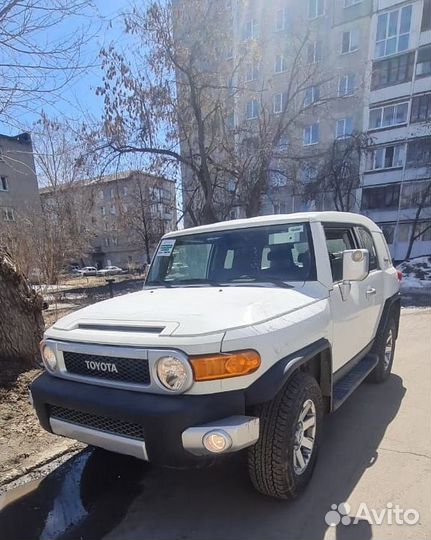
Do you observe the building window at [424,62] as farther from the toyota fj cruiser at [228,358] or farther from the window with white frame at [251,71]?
the toyota fj cruiser at [228,358]

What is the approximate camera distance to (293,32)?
54.5 ft

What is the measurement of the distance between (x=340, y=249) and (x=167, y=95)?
12712 mm

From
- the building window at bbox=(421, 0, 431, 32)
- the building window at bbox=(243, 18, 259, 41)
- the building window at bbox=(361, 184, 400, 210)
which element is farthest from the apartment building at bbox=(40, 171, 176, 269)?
the building window at bbox=(421, 0, 431, 32)

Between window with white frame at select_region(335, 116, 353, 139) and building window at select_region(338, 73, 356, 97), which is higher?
building window at select_region(338, 73, 356, 97)

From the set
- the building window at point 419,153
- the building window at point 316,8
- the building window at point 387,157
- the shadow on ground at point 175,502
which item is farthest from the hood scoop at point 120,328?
the building window at point 316,8

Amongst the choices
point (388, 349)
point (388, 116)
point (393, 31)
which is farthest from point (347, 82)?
point (388, 349)

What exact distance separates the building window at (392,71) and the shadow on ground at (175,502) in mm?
29496

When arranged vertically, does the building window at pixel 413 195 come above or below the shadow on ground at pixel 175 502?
above

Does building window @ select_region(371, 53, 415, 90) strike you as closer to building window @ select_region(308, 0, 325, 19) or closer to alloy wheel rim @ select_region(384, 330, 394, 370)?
building window @ select_region(308, 0, 325, 19)

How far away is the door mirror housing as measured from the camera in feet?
9.15

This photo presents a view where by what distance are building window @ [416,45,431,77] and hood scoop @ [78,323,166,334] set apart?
30.1 m

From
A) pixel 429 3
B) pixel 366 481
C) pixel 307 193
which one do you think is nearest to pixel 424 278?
pixel 307 193

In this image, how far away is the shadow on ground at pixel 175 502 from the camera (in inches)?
85.4

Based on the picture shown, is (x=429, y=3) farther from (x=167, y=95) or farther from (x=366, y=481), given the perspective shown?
(x=366, y=481)
